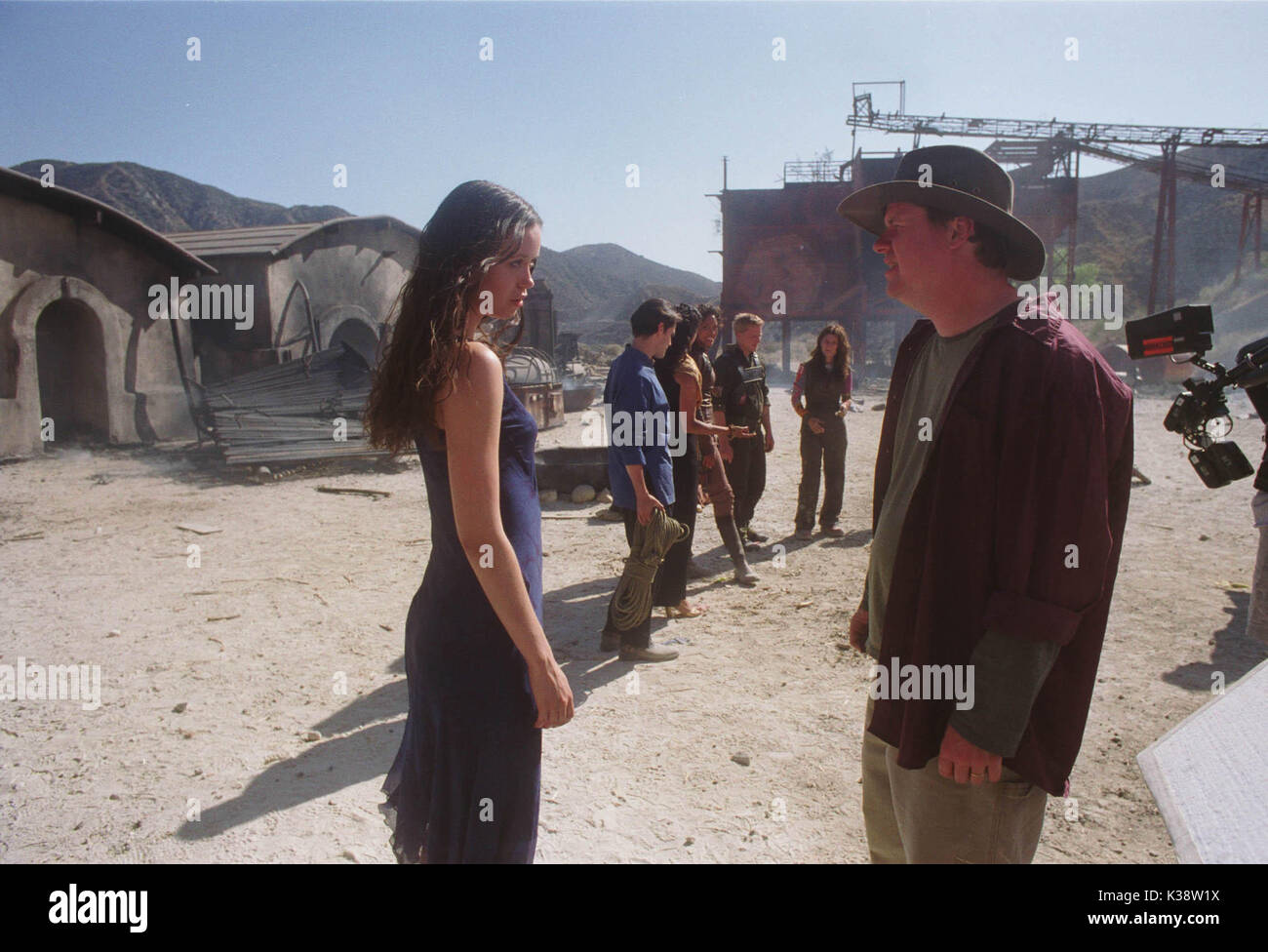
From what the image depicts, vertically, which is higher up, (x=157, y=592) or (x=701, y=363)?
(x=701, y=363)

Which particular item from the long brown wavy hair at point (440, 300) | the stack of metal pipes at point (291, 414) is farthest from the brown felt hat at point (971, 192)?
the stack of metal pipes at point (291, 414)

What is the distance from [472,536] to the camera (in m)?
1.76

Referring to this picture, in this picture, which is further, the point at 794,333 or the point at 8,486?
the point at 794,333

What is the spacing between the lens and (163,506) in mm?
9672

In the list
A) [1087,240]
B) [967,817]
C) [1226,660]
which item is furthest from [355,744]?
[1087,240]

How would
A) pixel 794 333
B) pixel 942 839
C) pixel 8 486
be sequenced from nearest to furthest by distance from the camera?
1. pixel 942 839
2. pixel 8 486
3. pixel 794 333

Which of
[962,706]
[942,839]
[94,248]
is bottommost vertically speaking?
[942,839]

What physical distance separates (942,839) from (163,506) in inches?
402

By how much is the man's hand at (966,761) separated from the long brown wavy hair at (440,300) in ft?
4.31

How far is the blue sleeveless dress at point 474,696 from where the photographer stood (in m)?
1.87

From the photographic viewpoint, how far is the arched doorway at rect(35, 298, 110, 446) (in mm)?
14133

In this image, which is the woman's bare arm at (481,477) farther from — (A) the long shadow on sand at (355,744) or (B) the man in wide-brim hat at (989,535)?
(A) the long shadow on sand at (355,744)
